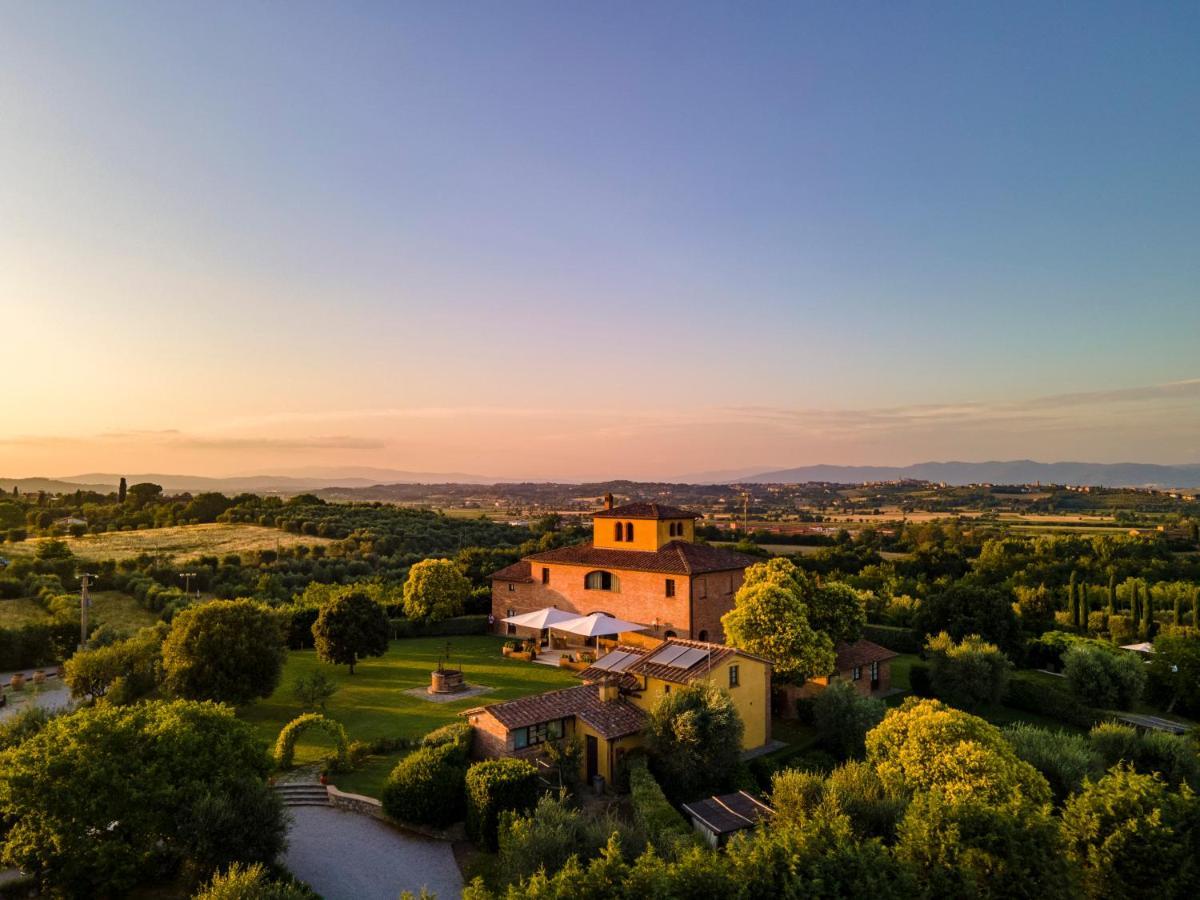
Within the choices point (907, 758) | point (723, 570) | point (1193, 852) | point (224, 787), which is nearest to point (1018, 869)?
point (1193, 852)

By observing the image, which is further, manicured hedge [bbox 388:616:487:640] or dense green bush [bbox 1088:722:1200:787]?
manicured hedge [bbox 388:616:487:640]

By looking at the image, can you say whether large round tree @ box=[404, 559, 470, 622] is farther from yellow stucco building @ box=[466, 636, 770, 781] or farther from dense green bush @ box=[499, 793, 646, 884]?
dense green bush @ box=[499, 793, 646, 884]

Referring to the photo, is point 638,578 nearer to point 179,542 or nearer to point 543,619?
point 543,619

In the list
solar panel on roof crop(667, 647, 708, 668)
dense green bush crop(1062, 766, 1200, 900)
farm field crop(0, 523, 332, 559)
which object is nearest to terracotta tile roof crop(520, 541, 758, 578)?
solar panel on roof crop(667, 647, 708, 668)

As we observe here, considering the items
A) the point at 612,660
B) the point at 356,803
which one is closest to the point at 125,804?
the point at 356,803

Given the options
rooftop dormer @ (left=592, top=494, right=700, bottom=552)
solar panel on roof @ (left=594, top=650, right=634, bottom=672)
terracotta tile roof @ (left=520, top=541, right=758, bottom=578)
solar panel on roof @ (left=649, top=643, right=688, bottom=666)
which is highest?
rooftop dormer @ (left=592, top=494, right=700, bottom=552)

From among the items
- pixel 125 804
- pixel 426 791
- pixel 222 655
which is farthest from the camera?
pixel 222 655
